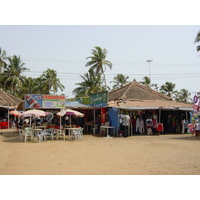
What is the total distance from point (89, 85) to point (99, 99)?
1816 centimetres

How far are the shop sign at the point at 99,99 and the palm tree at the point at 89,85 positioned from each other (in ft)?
54.9

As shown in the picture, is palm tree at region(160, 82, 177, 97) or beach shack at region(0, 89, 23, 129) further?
palm tree at region(160, 82, 177, 97)

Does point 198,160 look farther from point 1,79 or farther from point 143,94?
point 1,79

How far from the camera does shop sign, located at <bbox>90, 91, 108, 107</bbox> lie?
56.8ft

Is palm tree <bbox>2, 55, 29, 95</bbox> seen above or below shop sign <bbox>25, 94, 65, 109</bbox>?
above

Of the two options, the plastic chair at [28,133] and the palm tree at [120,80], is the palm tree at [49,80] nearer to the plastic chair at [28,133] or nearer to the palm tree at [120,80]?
the palm tree at [120,80]

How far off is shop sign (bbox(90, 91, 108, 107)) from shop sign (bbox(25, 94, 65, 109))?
286cm

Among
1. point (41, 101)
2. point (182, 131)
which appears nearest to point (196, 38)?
point (182, 131)

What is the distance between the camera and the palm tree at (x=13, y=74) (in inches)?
1519

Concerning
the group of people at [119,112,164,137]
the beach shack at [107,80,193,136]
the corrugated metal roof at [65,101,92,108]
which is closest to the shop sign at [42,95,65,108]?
the corrugated metal roof at [65,101,92,108]

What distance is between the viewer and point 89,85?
3609 centimetres

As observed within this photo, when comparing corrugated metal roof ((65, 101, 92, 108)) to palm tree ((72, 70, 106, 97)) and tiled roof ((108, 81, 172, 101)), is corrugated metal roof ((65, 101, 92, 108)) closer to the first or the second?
tiled roof ((108, 81, 172, 101))

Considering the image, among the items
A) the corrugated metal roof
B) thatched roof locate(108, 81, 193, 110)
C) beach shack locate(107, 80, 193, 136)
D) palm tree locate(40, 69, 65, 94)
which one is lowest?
beach shack locate(107, 80, 193, 136)

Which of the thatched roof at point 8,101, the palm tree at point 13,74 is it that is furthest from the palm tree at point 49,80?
the thatched roof at point 8,101
